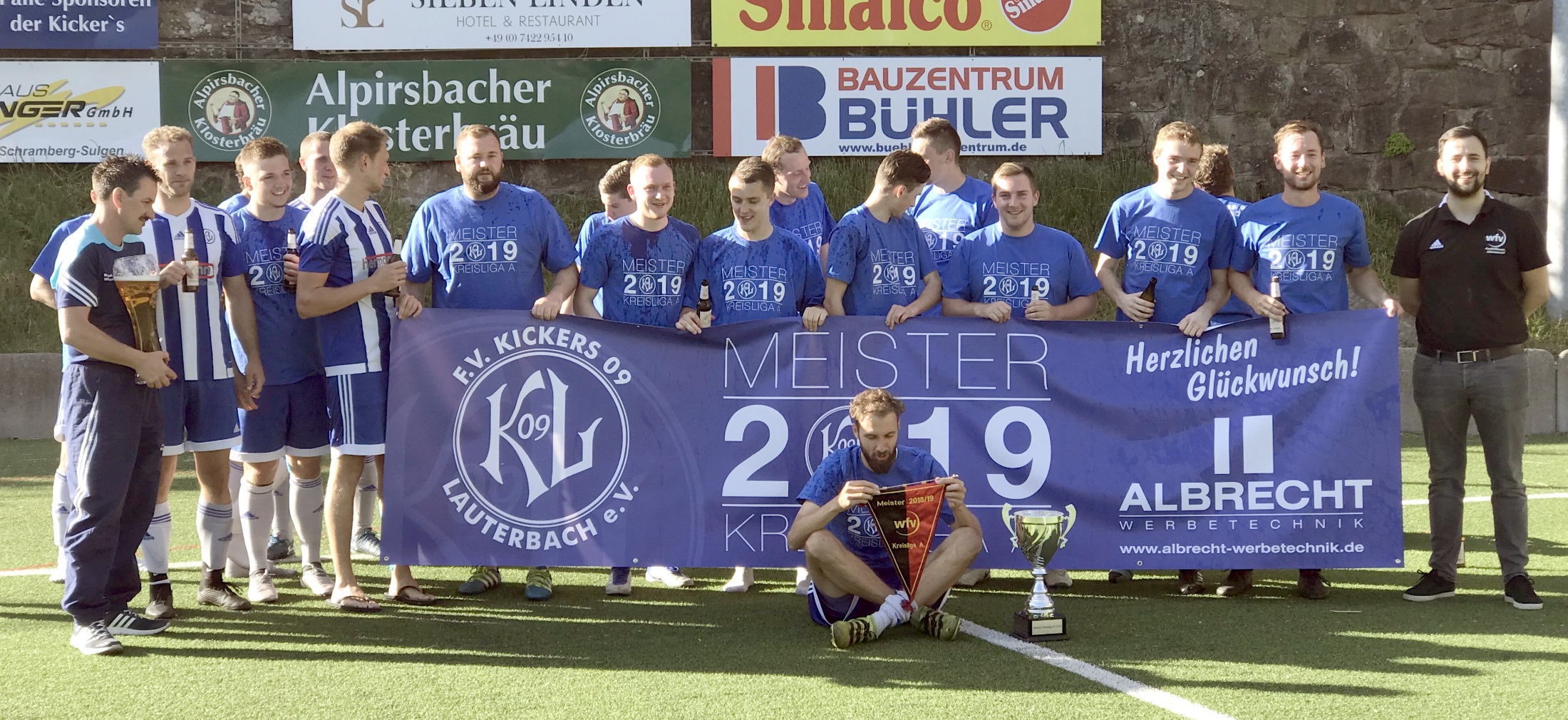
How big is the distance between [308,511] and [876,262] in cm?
270

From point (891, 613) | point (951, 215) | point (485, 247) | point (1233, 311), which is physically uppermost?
point (951, 215)

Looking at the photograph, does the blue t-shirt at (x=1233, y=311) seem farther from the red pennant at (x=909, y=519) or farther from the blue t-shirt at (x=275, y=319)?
the blue t-shirt at (x=275, y=319)

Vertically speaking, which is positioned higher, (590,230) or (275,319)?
(590,230)

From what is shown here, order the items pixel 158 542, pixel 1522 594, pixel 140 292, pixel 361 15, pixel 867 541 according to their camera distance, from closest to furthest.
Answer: pixel 140 292 < pixel 867 541 < pixel 158 542 < pixel 1522 594 < pixel 361 15

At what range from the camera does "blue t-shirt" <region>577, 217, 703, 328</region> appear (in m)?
6.10

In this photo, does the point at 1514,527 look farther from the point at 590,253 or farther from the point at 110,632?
the point at 110,632

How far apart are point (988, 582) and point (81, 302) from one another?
3842 mm

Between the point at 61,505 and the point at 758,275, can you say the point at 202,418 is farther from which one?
the point at 758,275

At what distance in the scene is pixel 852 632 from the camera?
502cm

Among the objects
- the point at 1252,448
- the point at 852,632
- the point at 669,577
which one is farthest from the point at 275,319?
the point at 1252,448

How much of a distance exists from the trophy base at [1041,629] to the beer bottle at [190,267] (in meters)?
3.33

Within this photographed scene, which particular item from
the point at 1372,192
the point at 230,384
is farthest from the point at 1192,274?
the point at 1372,192

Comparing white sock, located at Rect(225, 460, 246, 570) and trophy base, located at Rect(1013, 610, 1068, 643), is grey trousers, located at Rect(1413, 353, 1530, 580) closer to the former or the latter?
trophy base, located at Rect(1013, 610, 1068, 643)

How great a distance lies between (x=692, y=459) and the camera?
19.4ft
